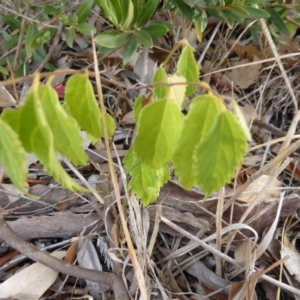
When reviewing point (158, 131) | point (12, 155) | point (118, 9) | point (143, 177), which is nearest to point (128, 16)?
point (118, 9)

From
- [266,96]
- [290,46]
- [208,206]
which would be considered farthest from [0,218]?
[290,46]

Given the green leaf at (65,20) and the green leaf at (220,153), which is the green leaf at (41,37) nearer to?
the green leaf at (65,20)

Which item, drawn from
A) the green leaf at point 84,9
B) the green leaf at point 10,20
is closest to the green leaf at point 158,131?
the green leaf at point 84,9

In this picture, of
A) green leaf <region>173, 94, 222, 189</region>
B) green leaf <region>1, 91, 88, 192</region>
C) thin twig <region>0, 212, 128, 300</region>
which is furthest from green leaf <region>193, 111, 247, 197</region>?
thin twig <region>0, 212, 128, 300</region>

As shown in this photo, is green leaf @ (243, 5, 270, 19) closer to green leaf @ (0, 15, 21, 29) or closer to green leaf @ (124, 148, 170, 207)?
green leaf @ (124, 148, 170, 207)

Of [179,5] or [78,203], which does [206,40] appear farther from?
[78,203]

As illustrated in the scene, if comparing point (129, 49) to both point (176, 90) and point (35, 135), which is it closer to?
point (176, 90)
